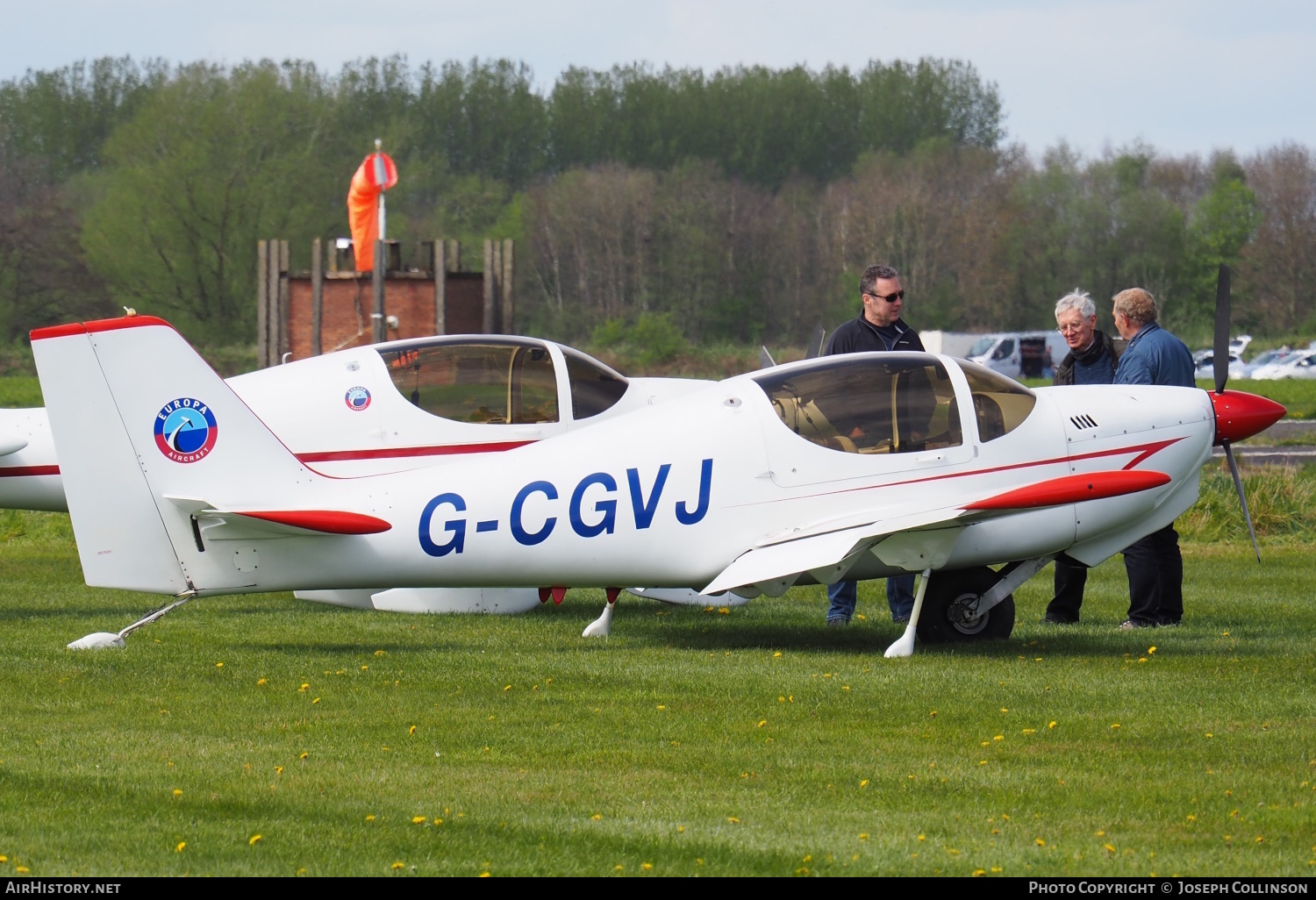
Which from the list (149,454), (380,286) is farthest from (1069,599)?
(380,286)

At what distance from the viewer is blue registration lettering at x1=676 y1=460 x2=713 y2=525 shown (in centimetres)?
884

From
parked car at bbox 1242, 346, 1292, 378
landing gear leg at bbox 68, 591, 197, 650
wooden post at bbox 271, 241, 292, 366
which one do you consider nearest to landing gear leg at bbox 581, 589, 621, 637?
landing gear leg at bbox 68, 591, 197, 650

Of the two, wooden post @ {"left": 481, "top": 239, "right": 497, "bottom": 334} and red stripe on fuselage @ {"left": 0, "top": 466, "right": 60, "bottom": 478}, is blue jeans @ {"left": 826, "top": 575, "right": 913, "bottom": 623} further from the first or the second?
wooden post @ {"left": 481, "top": 239, "right": 497, "bottom": 334}

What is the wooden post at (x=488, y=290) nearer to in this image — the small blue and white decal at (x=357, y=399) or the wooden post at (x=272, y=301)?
the wooden post at (x=272, y=301)

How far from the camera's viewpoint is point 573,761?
6242mm

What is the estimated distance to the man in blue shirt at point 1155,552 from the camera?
10.1 metres

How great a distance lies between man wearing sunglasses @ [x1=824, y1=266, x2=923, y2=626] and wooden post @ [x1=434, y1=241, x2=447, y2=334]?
13.1 metres

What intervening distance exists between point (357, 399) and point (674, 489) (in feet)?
9.33

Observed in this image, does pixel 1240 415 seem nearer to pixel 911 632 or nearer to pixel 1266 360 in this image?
pixel 911 632

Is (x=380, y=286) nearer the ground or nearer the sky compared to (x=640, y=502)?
nearer the sky

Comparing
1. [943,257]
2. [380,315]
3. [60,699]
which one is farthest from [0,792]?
[943,257]

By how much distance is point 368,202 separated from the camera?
22.8m

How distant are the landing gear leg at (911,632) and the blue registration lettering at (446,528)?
8.25 ft

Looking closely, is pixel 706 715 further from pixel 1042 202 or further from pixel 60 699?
pixel 1042 202
